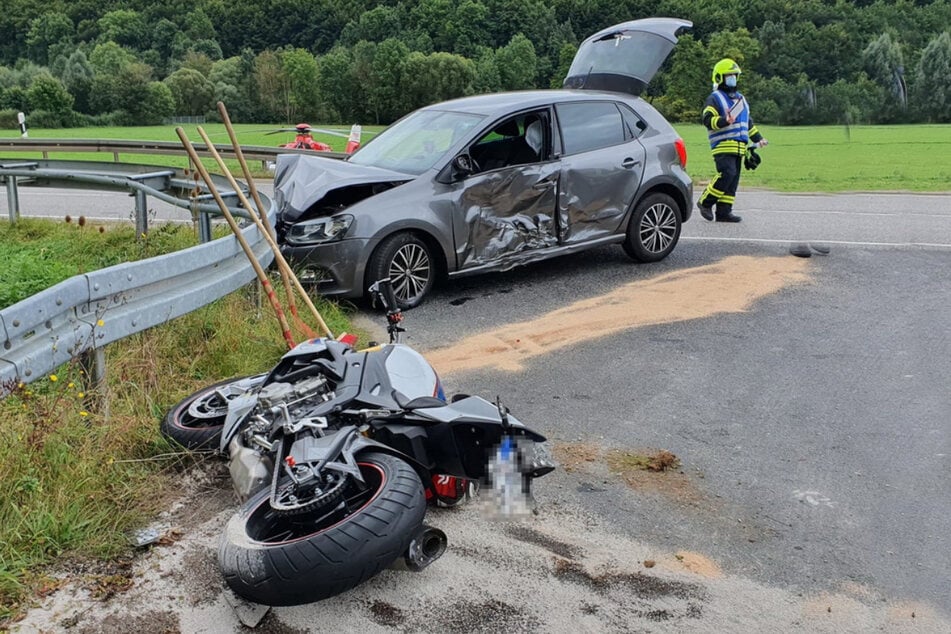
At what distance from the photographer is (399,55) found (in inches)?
2717

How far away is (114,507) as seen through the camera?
3.93 metres


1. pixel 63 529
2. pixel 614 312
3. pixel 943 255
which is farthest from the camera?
pixel 943 255

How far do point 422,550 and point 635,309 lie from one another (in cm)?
492

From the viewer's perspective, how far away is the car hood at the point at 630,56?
1009cm

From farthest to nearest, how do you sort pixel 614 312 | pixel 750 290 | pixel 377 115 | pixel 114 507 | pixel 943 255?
pixel 377 115 → pixel 943 255 → pixel 750 290 → pixel 614 312 → pixel 114 507

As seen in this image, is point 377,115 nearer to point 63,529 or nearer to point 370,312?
point 370,312

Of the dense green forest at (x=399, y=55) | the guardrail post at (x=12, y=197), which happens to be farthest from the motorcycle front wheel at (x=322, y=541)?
the dense green forest at (x=399, y=55)

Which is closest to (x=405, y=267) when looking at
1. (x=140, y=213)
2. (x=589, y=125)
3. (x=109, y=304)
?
(x=589, y=125)

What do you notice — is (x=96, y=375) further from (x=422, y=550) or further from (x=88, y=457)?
(x=422, y=550)

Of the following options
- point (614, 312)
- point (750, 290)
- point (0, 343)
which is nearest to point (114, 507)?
point (0, 343)

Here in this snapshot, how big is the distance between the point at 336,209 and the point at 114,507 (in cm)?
448

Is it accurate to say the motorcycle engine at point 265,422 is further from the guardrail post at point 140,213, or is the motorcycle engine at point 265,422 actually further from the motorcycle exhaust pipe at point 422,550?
the guardrail post at point 140,213

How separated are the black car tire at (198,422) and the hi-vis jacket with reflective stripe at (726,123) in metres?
8.27

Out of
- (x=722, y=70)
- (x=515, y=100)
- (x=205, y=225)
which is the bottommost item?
(x=205, y=225)
